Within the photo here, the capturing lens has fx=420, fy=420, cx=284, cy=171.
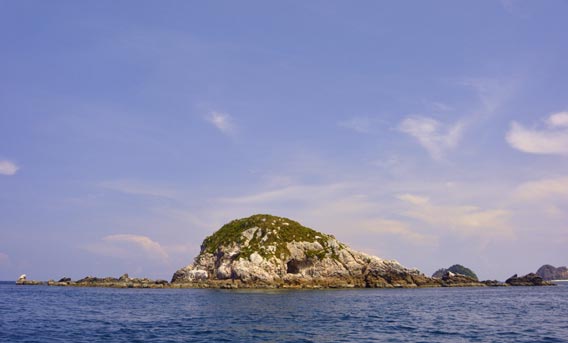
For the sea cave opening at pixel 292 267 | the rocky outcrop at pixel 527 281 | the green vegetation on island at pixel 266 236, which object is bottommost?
the rocky outcrop at pixel 527 281

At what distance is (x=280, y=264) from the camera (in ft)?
431

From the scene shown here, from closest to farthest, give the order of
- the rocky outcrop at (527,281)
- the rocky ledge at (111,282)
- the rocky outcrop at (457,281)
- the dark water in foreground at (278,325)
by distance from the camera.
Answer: the dark water in foreground at (278,325)
the rocky ledge at (111,282)
the rocky outcrop at (457,281)
the rocky outcrop at (527,281)

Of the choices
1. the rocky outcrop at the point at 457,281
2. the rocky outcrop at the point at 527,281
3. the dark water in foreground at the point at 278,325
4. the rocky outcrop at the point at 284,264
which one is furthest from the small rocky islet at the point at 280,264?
the dark water in foreground at the point at 278,325

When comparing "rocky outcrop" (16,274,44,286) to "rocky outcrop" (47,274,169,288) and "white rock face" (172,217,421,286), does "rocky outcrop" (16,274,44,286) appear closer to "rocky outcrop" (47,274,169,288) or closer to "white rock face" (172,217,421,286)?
"rocky outcrop" (47,274,169,288)

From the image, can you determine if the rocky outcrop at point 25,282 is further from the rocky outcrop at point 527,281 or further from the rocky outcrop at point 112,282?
the rocky outcrop at point 527,281

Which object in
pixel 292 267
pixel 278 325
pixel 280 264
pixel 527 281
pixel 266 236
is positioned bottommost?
pixel 278 325

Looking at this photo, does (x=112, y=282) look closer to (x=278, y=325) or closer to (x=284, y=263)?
(x=284, y=263)

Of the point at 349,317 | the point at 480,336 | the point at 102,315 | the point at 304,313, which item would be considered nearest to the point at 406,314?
the point at 349,317

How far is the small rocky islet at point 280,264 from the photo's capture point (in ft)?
421

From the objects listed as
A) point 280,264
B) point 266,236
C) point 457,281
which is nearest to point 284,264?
point 280,264

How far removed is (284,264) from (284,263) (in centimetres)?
31

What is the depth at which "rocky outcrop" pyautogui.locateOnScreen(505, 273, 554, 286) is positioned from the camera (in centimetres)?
17188

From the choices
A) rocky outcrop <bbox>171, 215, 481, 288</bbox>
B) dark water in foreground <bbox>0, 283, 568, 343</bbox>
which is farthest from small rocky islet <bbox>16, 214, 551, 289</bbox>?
dark water in foreground <bbox>0, 283, 568, 343</bbox>

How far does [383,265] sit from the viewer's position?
140500mm
